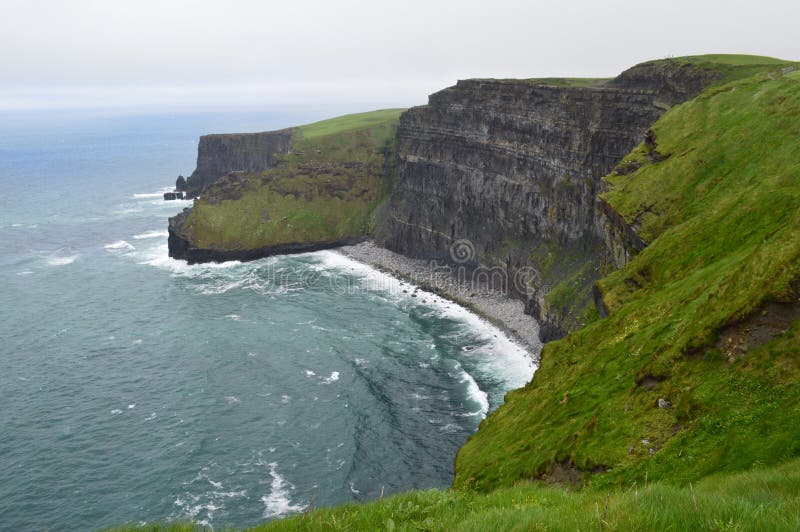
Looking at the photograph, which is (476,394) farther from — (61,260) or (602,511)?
(61,260)

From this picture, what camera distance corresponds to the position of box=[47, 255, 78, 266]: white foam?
139000 millimetres

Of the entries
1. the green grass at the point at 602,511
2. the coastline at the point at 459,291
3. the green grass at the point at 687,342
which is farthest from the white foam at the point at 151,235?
the green grass at the point at 602,511

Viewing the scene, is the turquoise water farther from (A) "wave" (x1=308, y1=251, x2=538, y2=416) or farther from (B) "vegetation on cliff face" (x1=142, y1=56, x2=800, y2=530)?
(B) "vegetation on cliff face" (x1=142, y1=56, x2=800, y2=530)

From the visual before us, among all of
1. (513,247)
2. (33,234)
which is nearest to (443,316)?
(513,247)

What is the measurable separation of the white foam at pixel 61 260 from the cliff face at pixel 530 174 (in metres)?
73.5

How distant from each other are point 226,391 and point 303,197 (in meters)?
89.6

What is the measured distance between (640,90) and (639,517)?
313 feet

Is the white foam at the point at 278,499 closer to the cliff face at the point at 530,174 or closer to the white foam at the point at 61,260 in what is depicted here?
the cliff face at the point at 530,174

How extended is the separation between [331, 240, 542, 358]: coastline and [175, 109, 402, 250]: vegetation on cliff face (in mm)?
10479

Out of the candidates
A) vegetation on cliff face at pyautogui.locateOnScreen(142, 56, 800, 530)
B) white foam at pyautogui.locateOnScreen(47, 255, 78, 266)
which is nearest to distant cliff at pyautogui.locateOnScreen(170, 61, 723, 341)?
vegetation on cliff face at pyautogui.locateOnScreen(142, 56, 800, 530)

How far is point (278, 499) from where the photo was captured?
56.4 meters

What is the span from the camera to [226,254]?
147 meters

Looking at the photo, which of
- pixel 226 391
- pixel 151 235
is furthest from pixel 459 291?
pixel 151 235

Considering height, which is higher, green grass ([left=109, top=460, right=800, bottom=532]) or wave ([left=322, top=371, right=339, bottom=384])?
green grass ([left=109, top=460, right=800, bottom=532])
